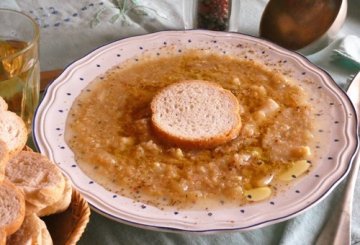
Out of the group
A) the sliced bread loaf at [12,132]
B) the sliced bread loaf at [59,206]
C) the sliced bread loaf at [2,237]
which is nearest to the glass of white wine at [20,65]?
the sliced bread loaf at [12,132]

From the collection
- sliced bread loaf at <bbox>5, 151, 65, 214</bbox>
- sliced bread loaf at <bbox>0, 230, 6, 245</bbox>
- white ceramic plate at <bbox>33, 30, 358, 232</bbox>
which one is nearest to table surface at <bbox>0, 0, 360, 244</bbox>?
white ceramic plate at <bbox>33, 30, 358, 232</bbox>

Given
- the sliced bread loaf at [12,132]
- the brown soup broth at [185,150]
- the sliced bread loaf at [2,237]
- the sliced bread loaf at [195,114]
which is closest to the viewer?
the sliced bread loaf at [2,237]

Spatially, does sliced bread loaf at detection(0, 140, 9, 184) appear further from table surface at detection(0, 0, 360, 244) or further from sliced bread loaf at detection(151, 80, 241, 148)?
sliced bread loaf at detection(151, 80, 241, 148)

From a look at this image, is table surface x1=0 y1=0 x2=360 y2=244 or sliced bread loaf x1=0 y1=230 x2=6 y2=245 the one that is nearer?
sliced bread loaf x1=0 y1=230 x2=6 y2=245

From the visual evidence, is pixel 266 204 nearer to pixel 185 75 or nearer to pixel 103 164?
pixel 103 164

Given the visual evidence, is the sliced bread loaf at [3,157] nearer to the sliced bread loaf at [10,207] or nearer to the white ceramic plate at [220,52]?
the sliced bread loaf at [10,207]
